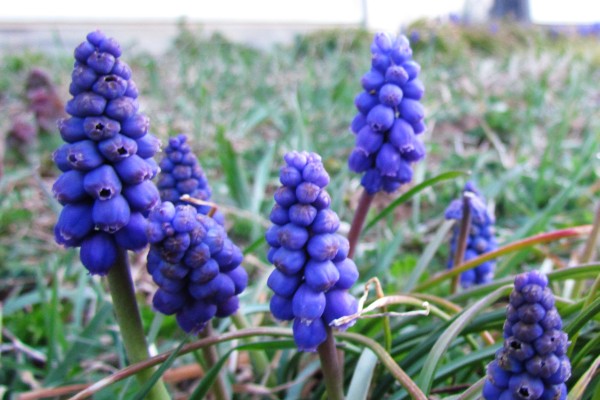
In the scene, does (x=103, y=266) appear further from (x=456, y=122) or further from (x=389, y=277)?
(x=456, y=122)

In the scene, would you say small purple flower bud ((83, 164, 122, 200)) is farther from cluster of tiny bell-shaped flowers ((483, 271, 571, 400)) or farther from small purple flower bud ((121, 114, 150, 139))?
cluster of tiny bell-shaped flowers ((483, 271, 571, 400))

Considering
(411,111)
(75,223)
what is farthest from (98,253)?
(411,111)

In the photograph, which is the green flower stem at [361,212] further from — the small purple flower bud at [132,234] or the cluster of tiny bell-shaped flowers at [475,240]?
the small purple flower bud at [132,234]

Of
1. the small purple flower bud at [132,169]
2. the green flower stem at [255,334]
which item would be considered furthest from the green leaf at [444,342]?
the small purple flower bud at [132,169]

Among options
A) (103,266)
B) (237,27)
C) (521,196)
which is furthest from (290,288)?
(237,27)

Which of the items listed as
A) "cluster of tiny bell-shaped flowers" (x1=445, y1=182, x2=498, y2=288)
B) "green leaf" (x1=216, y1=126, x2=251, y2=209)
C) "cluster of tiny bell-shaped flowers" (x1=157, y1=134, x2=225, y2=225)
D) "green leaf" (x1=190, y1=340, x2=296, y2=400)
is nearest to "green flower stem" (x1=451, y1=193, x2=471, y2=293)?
"cluster of tiny bell-shaped flowers" (x1=445, y1=182, x2=498, y2=288)

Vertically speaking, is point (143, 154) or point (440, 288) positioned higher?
point (143, 154)
